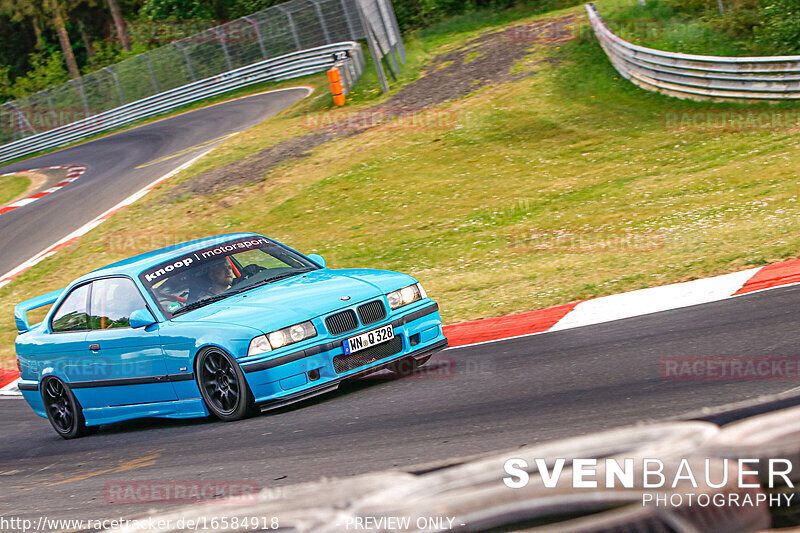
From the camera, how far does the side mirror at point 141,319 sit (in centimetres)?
696

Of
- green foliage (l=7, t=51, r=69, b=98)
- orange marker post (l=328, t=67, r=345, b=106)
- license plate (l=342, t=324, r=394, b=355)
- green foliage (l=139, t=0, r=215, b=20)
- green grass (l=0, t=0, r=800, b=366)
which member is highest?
green foliage (l=139, t=0, r=215, b=20)

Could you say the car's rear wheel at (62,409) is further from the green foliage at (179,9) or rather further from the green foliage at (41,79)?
the green foliage at (41,79)

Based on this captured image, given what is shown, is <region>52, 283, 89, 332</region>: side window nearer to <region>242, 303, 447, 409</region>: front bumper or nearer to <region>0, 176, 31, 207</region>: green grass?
<region>242, 303, 447, 409</region>: front bumper

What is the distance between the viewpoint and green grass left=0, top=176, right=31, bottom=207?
2520 centimetres

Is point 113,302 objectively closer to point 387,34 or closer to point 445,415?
point 445,415

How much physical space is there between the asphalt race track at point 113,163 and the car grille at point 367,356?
1302 cm

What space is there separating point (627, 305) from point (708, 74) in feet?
37.1

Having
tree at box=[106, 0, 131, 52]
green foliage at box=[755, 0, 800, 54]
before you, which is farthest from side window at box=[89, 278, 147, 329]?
tree at box=[106, 0, 131, 52]

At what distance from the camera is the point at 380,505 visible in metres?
3.07

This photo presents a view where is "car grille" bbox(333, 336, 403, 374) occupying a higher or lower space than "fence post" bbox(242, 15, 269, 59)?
lower

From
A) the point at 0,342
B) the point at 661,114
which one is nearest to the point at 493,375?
the point at 0,342

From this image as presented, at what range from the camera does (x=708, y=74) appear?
17.8m

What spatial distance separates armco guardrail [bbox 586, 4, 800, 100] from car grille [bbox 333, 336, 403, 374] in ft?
39.5

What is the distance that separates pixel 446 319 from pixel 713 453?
7.01 m
